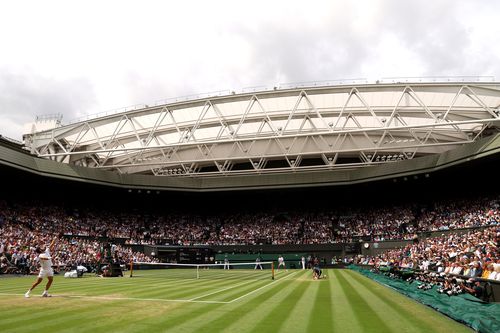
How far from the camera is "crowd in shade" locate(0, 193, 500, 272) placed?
34.0 metres

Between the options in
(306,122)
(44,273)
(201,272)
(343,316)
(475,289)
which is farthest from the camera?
(306,122)

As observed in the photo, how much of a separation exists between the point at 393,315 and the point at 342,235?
38349 millimetres

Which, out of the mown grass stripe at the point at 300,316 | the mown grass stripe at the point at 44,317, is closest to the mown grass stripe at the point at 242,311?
the mown grass stripe at the point at 300,316

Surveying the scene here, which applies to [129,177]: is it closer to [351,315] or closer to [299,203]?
[299,203]

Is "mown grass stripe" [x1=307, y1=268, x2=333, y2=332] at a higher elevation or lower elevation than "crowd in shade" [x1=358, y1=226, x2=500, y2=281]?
lower

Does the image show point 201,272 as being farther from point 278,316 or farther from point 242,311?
point 278,316

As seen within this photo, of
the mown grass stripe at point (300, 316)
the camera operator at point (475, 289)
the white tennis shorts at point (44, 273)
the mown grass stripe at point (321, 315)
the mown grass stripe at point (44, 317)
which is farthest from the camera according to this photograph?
the white tennis shorts at point (44, 273)

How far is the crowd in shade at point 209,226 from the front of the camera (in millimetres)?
34031

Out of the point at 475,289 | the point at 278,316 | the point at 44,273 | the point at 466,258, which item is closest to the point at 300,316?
the point at 278,316

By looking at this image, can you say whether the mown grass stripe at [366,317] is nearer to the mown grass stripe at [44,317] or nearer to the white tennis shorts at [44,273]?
the mown grass stripe at [44,317]

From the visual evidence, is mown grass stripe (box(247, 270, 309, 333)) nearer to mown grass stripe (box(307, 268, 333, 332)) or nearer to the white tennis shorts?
mown grass stripe (box(307, 268, 333, 332))

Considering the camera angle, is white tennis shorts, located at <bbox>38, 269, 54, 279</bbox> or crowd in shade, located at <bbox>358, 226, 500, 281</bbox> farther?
crowd in shade, located at <bbox>358, 226, 500, 281</bbox>

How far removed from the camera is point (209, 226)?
54438 mm

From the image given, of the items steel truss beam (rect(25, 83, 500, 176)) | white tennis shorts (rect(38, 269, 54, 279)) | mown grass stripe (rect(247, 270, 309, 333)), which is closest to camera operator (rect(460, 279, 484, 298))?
mown grass stripe (rect(247, 270, 309, 333))
